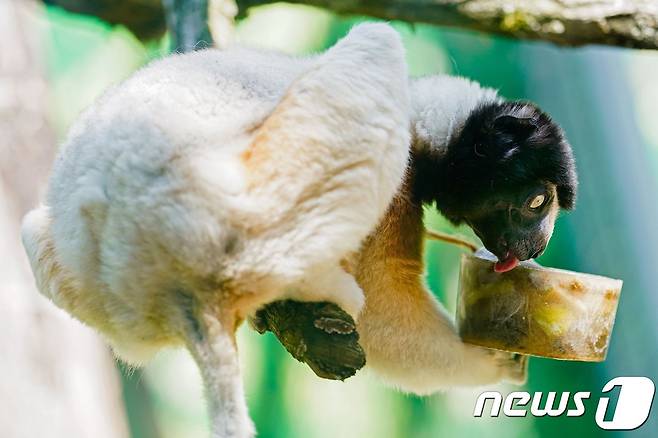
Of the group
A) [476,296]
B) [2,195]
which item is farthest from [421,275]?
[2,195]

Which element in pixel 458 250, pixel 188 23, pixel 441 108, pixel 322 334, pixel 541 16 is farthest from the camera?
pixel 458 250

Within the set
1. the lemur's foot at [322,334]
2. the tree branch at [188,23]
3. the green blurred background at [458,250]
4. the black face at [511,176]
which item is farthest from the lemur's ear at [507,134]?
the green blurred background at [458,250]

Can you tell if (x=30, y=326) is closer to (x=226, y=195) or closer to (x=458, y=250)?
(x=458, y=250)

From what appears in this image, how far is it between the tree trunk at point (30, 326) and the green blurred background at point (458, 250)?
2.51 ft

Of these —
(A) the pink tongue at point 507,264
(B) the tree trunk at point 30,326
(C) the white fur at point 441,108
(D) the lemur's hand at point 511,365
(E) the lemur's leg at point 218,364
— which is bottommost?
(B) the tree trunk at point 30,326

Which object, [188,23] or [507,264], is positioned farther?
[188,23]

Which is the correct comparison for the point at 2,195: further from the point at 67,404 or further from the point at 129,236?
the point at 129,236

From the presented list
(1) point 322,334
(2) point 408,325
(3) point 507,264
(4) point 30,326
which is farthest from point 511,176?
(4) point 30,326

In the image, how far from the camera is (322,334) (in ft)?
10.6

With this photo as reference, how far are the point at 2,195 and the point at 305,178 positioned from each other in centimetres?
427

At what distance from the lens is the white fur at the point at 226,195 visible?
9.45ft

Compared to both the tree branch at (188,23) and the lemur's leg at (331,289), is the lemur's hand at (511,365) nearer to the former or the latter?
the lemur's leg at (331,289)

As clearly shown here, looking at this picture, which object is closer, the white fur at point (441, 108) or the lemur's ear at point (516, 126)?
the lemur's ear at point (516, 126)

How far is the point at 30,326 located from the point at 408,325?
3.37 meters
